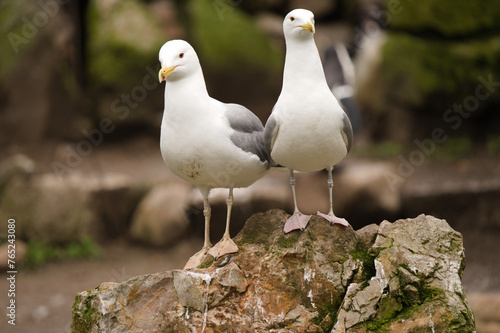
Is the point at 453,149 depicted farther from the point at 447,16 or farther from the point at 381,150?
the point at 447,16

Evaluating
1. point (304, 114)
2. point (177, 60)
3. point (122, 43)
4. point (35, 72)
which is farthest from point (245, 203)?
point (304, 114)

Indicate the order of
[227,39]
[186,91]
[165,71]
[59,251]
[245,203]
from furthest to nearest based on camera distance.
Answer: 1. [227,39]
2. [59,251]
3. [245,203]
4. [186,91]
5. [165,71]

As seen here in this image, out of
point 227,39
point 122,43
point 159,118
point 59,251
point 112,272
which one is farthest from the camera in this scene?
point 159,118

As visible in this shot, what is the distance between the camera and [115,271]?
8.94m

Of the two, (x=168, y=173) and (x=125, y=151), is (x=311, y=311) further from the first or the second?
(x=125, y=151)

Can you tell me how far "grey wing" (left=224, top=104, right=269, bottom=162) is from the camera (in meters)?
4.16

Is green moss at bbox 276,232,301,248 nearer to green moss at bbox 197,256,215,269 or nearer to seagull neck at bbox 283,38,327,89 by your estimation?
green moss at bbox 197,256,215,269

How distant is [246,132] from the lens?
4254 millimetres

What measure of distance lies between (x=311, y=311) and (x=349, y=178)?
199 inches

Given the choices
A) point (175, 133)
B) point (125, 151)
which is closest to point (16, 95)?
point (125, 151)

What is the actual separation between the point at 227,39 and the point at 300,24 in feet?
23.3

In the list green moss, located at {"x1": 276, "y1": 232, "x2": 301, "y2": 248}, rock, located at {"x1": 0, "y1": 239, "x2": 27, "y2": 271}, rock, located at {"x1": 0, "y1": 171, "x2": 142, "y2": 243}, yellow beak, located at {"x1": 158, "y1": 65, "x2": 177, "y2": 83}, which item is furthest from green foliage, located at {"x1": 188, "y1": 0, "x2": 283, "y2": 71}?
green moss, located at {"x1": 276, "y1": 232, "x2": 301, "y2": 248}

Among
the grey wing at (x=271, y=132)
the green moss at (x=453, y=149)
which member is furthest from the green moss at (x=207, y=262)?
the green moss at (x=453, y=149)

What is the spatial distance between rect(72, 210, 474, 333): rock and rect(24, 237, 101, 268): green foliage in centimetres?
530
